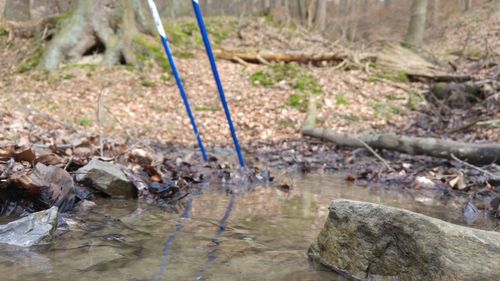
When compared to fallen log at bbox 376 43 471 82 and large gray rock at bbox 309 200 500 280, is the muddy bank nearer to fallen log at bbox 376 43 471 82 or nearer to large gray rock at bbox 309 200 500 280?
large gray rock at bbox 309 200 500 280

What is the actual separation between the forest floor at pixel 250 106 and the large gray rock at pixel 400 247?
133 inches

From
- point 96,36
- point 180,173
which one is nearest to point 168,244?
point 180,173

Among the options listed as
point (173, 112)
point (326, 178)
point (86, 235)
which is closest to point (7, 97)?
point (173, 112)

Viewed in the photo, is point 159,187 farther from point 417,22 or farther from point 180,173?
point 417,22

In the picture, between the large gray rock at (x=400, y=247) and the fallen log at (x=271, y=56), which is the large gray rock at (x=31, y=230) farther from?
the fallen log at (x=271, y=56)

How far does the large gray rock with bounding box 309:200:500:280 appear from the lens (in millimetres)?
1572

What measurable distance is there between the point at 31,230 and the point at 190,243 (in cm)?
83

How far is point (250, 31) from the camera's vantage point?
15891mm

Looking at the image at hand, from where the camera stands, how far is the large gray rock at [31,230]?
6.40ft

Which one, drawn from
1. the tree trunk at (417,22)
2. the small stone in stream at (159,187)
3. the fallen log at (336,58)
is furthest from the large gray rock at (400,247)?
the tree trunk at (417,22)

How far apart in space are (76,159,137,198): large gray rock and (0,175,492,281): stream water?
0.14 metres

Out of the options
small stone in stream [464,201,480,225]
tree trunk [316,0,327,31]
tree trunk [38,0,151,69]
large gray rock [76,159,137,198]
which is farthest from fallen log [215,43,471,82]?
large gray rock [76,159,137,198]

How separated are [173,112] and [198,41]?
5.24 metres

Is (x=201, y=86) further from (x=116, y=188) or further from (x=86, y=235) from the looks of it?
(x=86, y=235)
